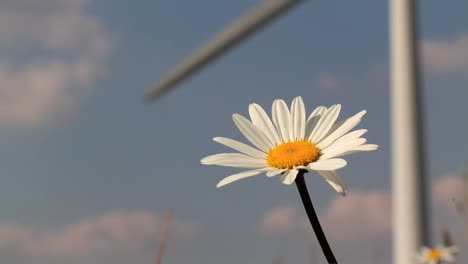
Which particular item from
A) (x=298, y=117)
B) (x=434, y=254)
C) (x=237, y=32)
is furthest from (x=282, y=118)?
(x=237, y=32)

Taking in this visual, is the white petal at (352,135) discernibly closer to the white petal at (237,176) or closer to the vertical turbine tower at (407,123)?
the white petal at (237,176)

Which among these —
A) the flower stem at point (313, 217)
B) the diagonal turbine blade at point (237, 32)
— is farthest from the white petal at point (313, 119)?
the diagonal turbine blade at point (237, 32)

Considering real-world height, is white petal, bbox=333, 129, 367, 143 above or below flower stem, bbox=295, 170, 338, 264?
above

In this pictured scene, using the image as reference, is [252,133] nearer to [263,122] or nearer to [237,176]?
[263,122]

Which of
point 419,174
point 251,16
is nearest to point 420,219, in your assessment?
point 419,174

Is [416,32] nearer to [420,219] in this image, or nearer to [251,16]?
[420,219]

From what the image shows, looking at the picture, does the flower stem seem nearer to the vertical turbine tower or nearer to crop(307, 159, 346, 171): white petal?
crop(307, 159, 346, 171): white petal

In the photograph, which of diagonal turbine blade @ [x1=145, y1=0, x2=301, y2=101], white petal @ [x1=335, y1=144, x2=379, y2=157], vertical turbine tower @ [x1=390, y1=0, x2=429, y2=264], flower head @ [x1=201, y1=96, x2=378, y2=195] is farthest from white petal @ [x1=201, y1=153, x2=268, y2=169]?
diagonal turbine blade @ [x1=145, y1=0, x2=301, y2=101]
